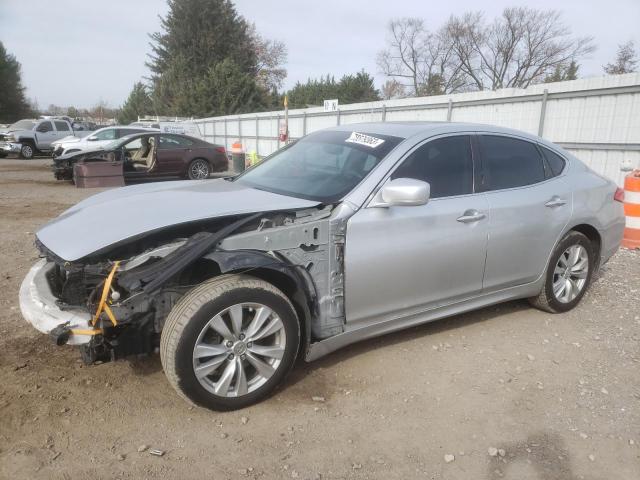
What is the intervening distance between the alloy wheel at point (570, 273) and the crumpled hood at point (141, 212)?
8.08 feet

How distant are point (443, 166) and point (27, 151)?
2383cm

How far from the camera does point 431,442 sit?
2561 mm

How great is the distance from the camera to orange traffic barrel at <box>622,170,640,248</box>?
20.5ft

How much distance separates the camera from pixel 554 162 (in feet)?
13.5

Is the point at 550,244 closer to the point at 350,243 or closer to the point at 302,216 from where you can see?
the point at 350,243

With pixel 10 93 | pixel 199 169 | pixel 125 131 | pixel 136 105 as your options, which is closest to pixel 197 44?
pixel 136 105

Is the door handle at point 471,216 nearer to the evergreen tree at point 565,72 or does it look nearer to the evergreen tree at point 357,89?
the evergreen tree at point 565,72

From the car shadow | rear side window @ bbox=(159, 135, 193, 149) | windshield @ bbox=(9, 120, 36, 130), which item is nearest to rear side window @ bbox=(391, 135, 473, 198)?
the car shadow

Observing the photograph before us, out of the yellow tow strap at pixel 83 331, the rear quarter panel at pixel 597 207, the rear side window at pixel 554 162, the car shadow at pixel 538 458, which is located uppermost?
the rear side window at pixel 554 162

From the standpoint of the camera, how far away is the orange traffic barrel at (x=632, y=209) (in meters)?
6.23

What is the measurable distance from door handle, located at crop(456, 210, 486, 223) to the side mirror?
0.50 metres

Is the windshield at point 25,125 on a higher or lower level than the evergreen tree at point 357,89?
lower

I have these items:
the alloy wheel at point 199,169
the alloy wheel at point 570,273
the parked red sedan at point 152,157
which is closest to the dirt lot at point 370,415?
the alloy wheel at point 570,273

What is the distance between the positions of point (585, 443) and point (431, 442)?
849 mm
